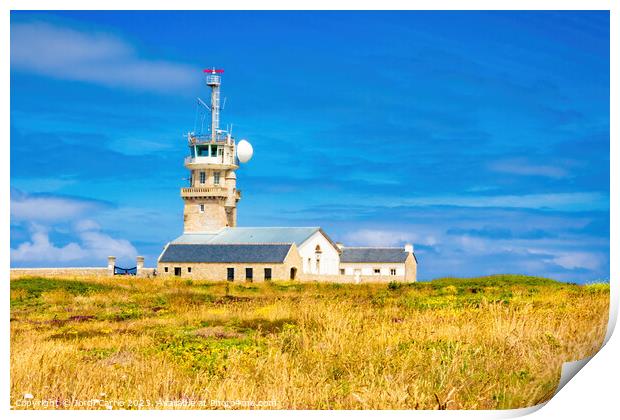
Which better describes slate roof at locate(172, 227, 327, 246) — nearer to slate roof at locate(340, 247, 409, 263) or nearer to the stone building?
the stone building

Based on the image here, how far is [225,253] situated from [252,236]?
15.9 ft

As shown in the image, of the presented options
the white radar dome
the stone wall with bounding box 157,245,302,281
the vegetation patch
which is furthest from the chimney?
the vegetation patch

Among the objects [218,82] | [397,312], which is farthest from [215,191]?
[397,312]

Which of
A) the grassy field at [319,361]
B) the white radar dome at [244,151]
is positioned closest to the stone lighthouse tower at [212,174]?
the white radar dome at [244,151]

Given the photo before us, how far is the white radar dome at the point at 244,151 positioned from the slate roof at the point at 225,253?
29.3ft

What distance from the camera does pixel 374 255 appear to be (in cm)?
5734

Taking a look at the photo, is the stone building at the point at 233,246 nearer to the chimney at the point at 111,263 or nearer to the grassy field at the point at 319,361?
the chimney at the point at 111,263

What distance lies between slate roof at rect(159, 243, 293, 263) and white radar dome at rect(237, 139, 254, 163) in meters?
8.92

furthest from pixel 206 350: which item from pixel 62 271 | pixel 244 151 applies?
pixel 244 151

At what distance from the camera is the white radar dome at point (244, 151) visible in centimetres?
5503

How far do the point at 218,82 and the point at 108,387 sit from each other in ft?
155

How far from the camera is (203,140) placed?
182ft

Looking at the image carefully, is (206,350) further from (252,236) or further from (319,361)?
(252,236)
